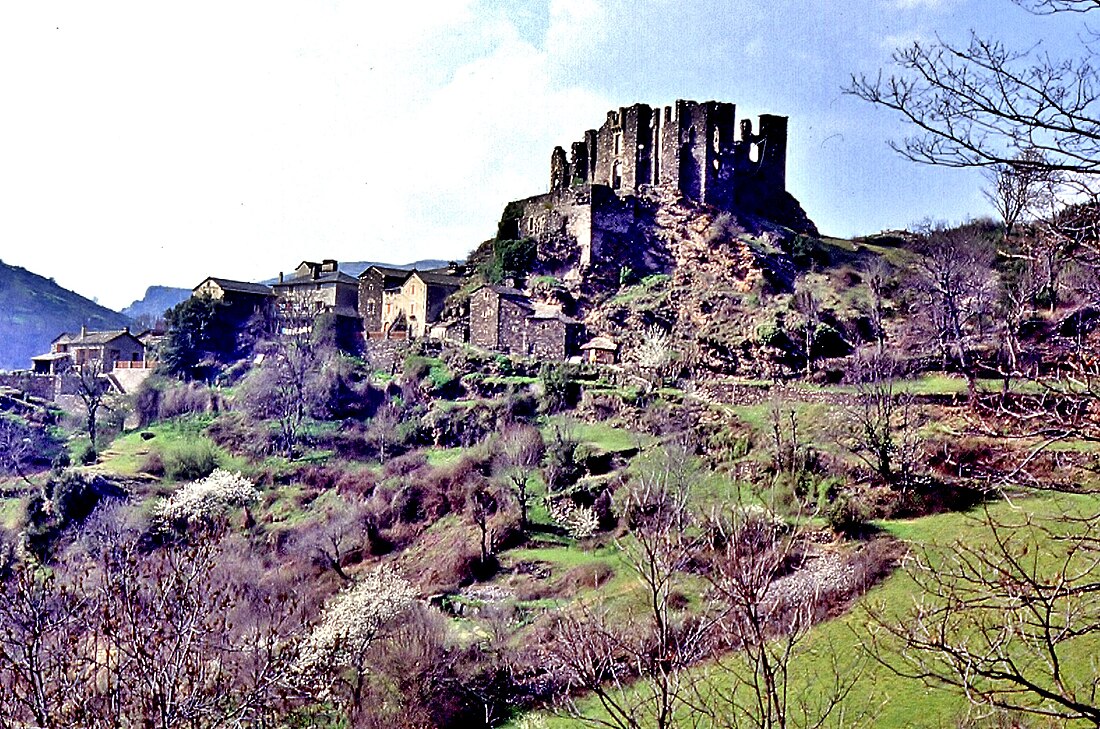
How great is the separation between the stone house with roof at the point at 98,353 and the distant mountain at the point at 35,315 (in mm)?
56670

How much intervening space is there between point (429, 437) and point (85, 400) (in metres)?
20.3

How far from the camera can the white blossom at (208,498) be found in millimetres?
34719

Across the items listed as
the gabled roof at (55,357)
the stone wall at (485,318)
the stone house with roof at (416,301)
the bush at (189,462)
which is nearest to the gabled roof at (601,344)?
the stone wall at (485,318)

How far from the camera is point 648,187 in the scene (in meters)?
46.5

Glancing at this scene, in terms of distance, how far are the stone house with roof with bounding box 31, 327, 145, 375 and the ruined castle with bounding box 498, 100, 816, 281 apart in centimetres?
2487

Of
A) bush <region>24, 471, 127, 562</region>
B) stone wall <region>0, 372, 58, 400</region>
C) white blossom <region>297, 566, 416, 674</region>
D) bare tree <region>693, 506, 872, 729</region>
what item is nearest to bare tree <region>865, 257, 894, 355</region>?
bare tree <region>693, 506, 872, 729</region>

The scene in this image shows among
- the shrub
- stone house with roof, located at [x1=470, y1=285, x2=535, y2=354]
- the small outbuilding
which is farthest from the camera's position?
stone house with roof, located at [x1=470, y1=285, x2=535, y2=354]

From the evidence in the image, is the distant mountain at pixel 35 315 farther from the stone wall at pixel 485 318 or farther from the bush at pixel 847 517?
the bush at pixel 847 517

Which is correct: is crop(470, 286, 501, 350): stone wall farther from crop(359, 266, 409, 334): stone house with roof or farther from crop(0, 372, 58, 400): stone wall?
crop(0, 372, 58, 400): stone wall

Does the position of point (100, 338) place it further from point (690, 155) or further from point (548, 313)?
point (690, 155)

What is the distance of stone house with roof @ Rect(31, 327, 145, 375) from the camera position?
2158 inches

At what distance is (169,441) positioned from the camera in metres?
42.6

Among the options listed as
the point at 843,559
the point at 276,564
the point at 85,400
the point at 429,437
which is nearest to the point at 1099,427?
the point at 843,559

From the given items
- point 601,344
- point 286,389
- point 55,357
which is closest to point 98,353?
point 55,357
